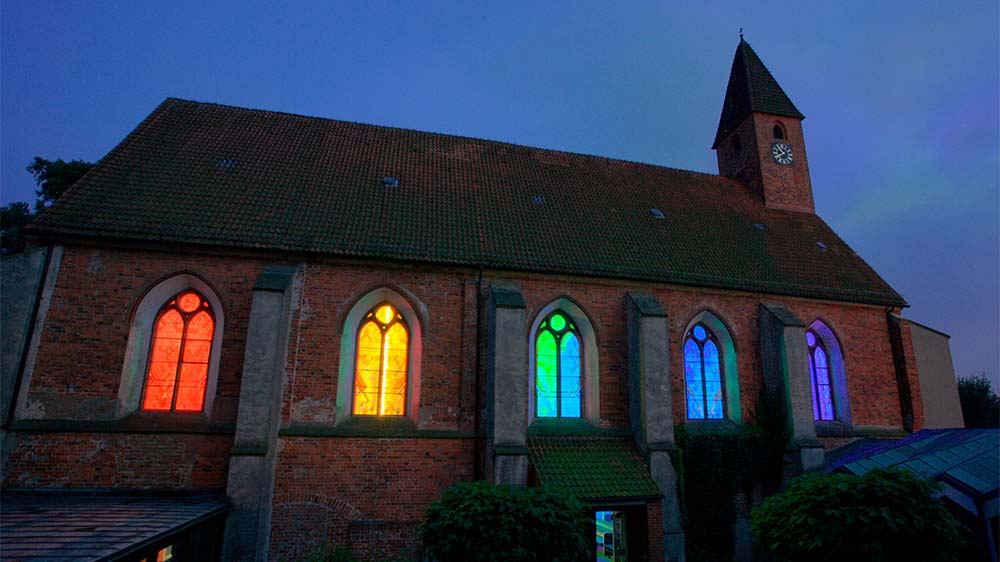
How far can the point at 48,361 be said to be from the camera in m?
10.8

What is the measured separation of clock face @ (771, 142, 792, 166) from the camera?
21297mm

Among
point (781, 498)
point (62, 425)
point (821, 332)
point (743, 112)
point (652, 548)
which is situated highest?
point (743, 112)

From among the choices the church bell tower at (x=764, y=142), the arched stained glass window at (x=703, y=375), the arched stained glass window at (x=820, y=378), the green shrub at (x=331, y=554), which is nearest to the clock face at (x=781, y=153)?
the church bell tower at (x=764, y=142)

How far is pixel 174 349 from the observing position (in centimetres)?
1177

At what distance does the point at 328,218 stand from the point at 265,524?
6.95 metres

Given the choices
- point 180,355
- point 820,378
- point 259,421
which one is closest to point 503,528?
point 259,421

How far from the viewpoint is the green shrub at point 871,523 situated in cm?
879

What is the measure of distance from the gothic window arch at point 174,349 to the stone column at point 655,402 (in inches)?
376

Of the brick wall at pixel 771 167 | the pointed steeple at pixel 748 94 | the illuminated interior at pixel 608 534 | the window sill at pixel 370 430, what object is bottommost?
the illuminated interior at pixel 608 534

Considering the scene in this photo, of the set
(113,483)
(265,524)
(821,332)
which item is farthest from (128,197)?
(821,332)

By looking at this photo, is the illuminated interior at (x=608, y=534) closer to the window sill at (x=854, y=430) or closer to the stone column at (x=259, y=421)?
the window sill at (x=854, y=430)

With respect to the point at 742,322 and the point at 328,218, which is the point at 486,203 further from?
the point at 742,322

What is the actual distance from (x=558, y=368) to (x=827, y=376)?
8.82 metres

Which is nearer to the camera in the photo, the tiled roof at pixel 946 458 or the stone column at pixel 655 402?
the tiled roof at pixel 946 458
